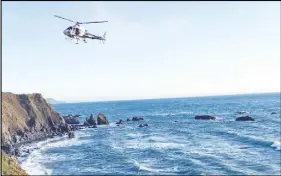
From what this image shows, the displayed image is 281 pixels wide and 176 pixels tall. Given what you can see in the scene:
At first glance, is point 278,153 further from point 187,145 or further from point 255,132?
point 255,132

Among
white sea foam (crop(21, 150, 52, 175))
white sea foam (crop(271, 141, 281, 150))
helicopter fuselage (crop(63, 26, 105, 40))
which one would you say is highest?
helicopter fuselage (crop(63, 26, 105, 40))

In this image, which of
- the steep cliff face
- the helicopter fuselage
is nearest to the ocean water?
the steep cliff face

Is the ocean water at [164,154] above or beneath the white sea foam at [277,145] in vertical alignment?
beneath

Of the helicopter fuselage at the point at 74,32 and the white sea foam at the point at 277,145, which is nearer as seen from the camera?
the helicopter fuselage at the point at 74,32

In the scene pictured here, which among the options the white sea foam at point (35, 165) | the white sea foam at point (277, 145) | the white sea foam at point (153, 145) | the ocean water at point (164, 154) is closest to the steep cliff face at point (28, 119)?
the ocean water at point (164, 154)

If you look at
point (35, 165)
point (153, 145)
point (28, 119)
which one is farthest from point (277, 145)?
point (28, 119)

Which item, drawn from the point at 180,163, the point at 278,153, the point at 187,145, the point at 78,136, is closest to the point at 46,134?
the point at 78,136

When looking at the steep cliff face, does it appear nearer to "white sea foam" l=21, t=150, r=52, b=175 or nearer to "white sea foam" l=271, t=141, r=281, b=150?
"white sea foam" l=21, t=150, r=52, b=175

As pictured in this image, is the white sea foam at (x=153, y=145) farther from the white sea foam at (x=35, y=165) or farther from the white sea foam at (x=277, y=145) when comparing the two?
the white sea foam at (x=35, y=165)
